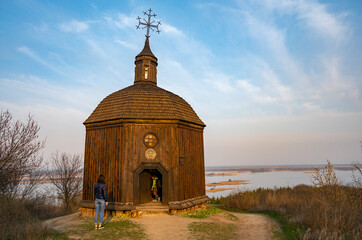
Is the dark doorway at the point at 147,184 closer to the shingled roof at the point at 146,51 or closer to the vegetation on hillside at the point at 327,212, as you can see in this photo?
the vegetation on hillside at the point at 327,212

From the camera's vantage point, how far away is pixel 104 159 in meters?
11.7

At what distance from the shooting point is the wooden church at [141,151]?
11148 millimetres

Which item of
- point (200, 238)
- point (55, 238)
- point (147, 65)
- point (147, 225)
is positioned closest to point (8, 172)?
point (55, 238)

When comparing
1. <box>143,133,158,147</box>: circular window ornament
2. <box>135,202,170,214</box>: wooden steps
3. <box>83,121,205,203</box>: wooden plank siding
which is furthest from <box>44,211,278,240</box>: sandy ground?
<box>143,133,158,147</box>: circular window ornament

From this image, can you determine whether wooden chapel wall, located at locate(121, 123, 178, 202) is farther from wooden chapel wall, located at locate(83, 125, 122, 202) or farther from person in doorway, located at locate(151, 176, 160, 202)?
person in doorway, located at locate(151, 176, 160, 202)

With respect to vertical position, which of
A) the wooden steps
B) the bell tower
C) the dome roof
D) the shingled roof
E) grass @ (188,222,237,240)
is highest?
the shingled roof

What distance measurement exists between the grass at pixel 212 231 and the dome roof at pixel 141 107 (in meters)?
5.20

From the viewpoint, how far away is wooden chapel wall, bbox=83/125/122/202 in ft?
36.7

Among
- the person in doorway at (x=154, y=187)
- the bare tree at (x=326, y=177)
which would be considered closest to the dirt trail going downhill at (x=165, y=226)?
the person in doorway at (x=154, y=187)

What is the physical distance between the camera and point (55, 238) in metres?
7.61

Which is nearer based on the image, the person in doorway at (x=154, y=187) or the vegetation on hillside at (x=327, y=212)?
the vegetation on hillside at (x=327, y=212)

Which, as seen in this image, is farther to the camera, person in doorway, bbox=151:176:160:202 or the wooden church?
person in doorway, bbox=151:176:160:202

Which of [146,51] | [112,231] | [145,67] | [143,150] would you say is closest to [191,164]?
[143,150]

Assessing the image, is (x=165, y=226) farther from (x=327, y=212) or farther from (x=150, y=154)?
(x=327, y=212)
